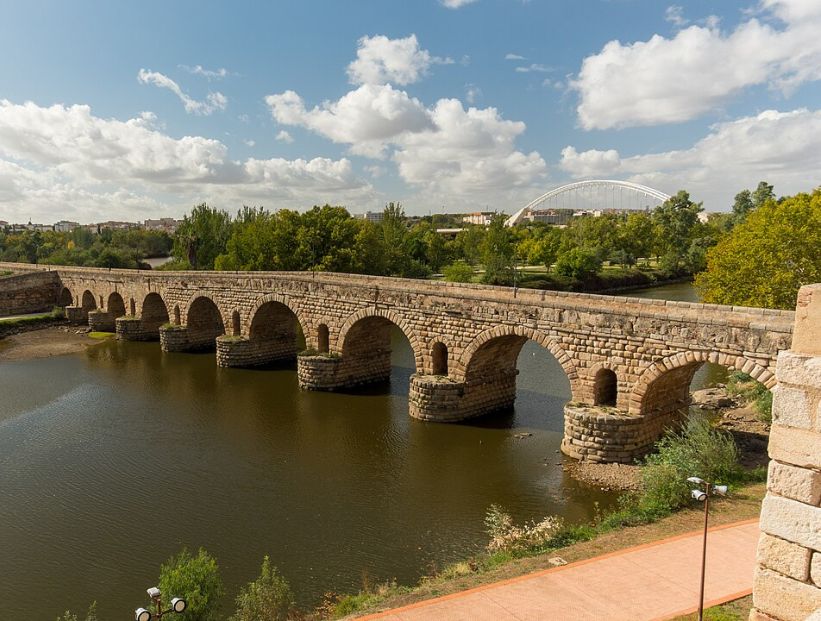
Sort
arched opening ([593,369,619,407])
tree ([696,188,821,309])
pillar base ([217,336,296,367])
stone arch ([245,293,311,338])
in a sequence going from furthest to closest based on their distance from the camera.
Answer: pillar base ([217,336,296,367]), stone arch ([245,293,311,338]), tree ([696,188,821,309]), arched opening ([593,369,619,407])

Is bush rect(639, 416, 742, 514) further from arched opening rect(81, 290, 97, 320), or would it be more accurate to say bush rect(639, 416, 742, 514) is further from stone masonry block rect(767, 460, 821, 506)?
arched opening rect(81, 290, 97, 320)

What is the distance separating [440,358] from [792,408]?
1645 centimetres

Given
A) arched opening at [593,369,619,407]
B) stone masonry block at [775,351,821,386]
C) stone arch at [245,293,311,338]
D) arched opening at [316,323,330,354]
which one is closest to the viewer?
stone masonry block at [775,351,821,386]

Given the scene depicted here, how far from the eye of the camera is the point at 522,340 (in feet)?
66.2

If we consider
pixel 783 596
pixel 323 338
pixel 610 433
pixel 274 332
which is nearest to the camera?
pixel 783 596

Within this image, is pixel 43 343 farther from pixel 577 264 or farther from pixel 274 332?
pixel 577 264

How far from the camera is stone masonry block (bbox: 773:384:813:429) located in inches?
148

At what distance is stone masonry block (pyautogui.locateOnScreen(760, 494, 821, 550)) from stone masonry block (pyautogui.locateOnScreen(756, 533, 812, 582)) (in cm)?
5

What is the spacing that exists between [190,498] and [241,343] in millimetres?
13656

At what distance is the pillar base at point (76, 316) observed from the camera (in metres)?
41.6

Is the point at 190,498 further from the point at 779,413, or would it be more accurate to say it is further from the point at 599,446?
the point at 779,413

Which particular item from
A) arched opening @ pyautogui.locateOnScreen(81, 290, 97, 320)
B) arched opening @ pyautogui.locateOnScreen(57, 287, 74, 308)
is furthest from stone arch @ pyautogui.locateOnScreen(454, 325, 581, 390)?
arched opening @ pyautogui.locateOnScreen(57, 287, 74, 308)

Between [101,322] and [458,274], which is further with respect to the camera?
[458,274]

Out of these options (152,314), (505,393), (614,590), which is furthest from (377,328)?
(152,314)
